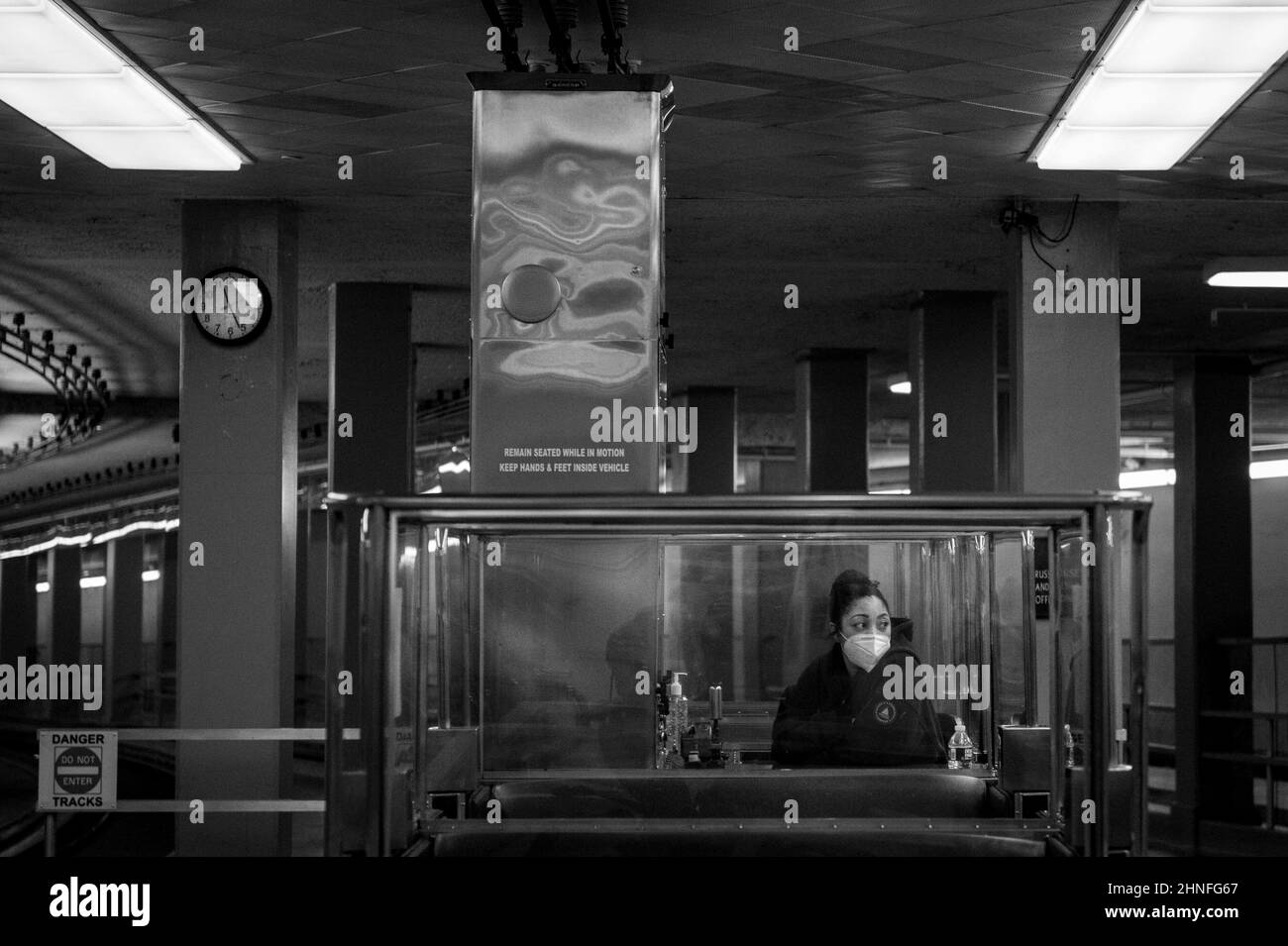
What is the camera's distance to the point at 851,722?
395 cm

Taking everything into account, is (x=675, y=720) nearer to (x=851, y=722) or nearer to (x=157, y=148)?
(x=851, y=722)

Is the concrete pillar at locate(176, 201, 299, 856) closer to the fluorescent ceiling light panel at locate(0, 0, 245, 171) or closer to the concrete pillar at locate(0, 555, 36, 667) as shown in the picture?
the fluorescent ceiling light panel at locate(0, 0, 245, 171)

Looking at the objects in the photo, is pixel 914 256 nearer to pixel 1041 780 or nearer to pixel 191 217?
pixel 191 217

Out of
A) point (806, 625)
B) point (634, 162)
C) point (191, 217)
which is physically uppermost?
point (191, 217)

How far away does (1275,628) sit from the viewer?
14.7 metres

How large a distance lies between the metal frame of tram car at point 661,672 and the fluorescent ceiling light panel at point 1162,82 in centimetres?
211

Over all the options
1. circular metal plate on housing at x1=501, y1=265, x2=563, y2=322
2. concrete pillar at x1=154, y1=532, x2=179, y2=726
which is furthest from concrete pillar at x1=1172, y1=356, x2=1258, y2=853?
concrete pillar at x1=154, y1=532, x2=179, y2=726

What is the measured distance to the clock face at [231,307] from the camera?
7285mm

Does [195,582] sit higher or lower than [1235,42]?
lower

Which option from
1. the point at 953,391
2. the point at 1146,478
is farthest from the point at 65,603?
the point at 953,391

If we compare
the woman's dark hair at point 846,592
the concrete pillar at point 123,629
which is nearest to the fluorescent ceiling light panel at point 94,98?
the woman's dark hair at point 846,592

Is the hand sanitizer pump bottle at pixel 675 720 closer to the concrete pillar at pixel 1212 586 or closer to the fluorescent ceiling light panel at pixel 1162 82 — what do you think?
the fluorescent ceiling light panel at pixel 1162 82

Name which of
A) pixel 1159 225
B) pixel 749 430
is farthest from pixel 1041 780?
pixel 749 430
